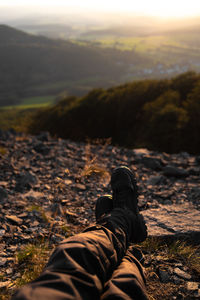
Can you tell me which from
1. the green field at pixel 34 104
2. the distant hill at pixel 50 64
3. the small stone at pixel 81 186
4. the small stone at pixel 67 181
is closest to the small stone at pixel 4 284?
the small stone at pixel 81 186

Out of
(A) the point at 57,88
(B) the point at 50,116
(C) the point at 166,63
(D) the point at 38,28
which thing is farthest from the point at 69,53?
(B) the point at 50,116

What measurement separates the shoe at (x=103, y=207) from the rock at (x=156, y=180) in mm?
2000

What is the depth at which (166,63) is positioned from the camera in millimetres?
90375

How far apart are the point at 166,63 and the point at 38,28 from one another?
152 metres

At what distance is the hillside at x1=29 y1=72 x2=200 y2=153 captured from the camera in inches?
304

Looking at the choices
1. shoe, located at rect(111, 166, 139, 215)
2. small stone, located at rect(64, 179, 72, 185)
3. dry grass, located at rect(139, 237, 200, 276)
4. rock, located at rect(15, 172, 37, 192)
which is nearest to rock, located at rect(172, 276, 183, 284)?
dry grass, located at rect(139, 237, 200, 276)

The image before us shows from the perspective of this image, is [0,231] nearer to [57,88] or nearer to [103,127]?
[103,127]

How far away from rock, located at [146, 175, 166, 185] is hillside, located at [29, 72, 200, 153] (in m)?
2.88

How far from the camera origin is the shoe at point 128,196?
7.48 ft

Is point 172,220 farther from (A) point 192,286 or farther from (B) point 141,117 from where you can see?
(B) point 141,117

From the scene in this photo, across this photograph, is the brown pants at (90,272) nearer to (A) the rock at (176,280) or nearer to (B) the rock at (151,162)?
(A) the rock at (176,280)

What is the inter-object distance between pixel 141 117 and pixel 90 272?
8.93 metres

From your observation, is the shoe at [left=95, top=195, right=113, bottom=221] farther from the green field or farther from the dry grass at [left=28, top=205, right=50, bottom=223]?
the green field

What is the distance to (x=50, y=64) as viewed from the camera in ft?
392
